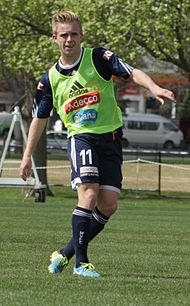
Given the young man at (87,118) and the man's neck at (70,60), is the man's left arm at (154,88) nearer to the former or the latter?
the young man at (87,118)

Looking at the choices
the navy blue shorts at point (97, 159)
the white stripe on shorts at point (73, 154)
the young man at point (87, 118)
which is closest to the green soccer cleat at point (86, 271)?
the young man at point (87, 118)

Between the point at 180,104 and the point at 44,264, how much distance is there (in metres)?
57.3

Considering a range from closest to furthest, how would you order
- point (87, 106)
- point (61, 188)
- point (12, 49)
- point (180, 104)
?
point (87, 106) < point (12, 49) < point (61, 188) < point (180, 104)

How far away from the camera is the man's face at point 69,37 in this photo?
28.2ft

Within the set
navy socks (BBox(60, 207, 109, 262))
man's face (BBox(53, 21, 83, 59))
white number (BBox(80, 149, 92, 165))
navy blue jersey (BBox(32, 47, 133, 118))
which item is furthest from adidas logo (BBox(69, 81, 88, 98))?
navy socks (BBox(60, 207, 109, 262))

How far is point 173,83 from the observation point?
61.1 meters

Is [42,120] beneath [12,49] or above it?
beneath

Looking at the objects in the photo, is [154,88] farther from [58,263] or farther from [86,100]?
[58,263]

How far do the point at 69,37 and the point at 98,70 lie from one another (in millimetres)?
360

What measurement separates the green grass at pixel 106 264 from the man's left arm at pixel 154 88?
139 cm

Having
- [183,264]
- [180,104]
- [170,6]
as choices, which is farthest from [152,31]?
[180,104]

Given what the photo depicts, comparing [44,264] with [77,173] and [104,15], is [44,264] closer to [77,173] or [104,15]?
[77,173]

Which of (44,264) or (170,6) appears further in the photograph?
(170,6)

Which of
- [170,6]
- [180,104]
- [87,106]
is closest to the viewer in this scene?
[87,106]
